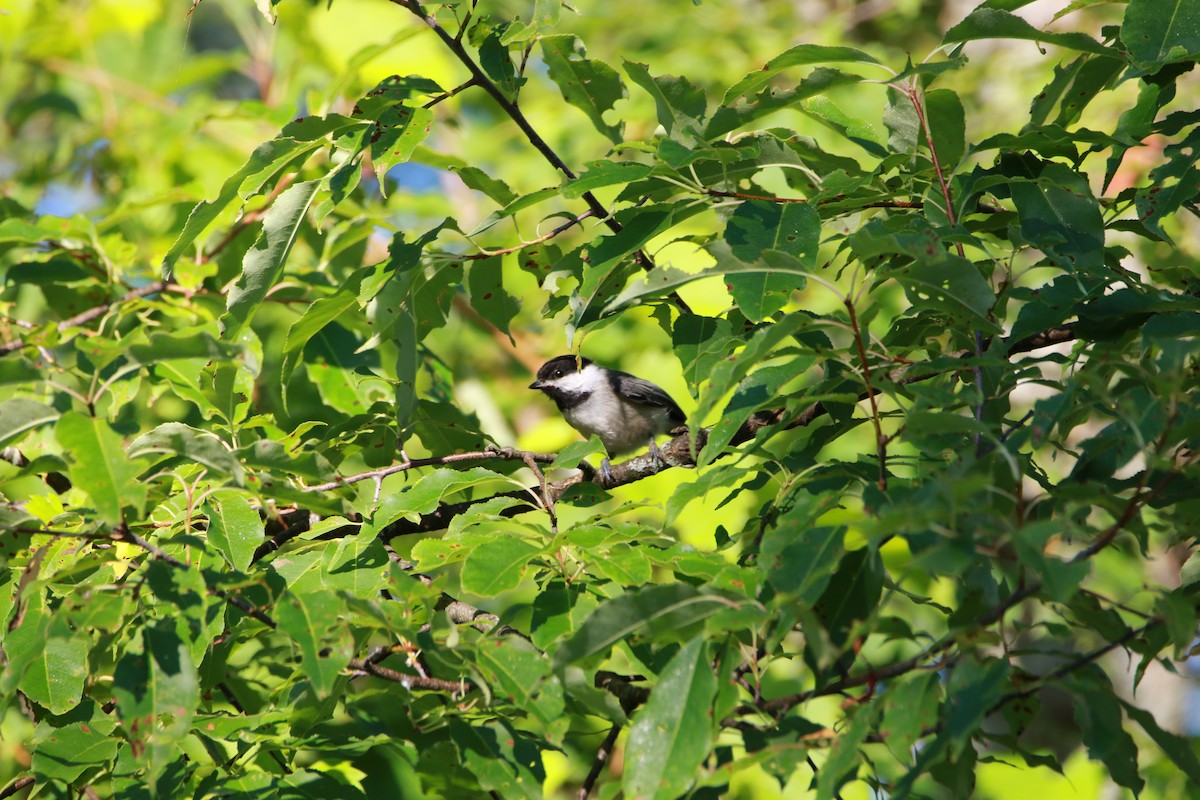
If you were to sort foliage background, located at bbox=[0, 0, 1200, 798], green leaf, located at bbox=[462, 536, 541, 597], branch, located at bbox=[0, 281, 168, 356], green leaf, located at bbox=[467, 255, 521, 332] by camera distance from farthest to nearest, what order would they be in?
branch, located at bbox=[0, 281, 168, 356]
green leaf, located at bbox=[467, 255, 521, 332]
green leaf, located at bbox=[462, 536, 541, 597]
foliage background, located at bbox=[0, 0, 1200, 798]

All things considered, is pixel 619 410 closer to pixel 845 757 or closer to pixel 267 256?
pixel 267 256

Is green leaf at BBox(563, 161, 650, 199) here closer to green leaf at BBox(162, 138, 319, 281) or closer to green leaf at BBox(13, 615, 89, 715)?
green leaf at BBox(162, 138, 319, 281)

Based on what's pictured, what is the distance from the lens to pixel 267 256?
2.58 m

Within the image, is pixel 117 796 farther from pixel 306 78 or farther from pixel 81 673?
pixel 306 78

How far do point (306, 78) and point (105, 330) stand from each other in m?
3.49

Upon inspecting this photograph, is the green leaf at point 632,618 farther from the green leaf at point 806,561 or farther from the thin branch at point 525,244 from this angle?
the thin branch at point 525,244

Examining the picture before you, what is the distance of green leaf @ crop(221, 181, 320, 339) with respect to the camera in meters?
2.57

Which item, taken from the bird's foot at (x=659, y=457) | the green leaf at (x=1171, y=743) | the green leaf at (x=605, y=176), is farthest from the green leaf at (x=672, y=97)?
the green leaf at (x=1171, y=743)

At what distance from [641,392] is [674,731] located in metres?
4.12

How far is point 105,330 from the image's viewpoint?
3.70 meters

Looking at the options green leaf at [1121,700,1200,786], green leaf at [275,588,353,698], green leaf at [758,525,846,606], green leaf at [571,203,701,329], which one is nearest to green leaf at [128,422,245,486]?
green leaf at [275,588,353,698]

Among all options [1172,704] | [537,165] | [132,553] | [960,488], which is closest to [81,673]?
[132,553]

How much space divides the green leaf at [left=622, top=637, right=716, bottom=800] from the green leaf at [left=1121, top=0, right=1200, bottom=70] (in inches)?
70.4

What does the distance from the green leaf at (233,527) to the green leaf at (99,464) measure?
63cm
